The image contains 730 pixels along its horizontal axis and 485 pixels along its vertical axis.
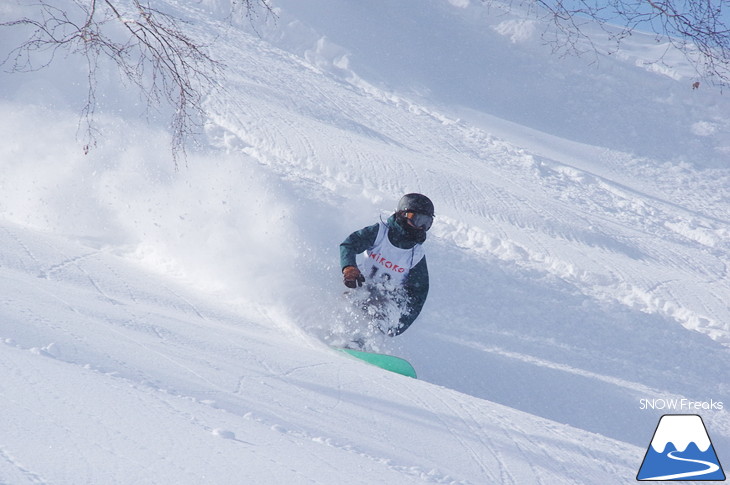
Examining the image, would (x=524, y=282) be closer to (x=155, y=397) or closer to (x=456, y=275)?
(x=456, y=275)

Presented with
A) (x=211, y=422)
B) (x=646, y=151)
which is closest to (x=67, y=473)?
(x=211, y=422)

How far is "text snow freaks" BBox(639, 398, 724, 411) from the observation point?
19.0 feet

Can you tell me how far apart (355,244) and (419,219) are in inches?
24.2

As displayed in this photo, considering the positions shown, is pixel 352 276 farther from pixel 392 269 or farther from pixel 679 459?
pixel 679 459

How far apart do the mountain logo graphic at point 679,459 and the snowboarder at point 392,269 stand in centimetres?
223

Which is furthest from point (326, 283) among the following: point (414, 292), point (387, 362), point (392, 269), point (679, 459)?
point (679, 459)

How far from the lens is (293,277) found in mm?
6211

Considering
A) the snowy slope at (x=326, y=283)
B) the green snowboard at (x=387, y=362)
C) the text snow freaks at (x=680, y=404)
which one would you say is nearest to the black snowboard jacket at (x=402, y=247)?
the green snowboard at (x=387, y=362)

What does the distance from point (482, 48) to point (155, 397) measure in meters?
18.9

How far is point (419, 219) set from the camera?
5277 mm

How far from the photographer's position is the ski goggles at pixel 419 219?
5.27 m

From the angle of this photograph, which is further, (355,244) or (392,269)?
(392,269)

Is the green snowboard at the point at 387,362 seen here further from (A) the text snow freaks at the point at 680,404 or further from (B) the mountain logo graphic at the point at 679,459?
(A) the text snow freaks at the point at 680,404

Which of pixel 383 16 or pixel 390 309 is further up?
pixel 383 16
